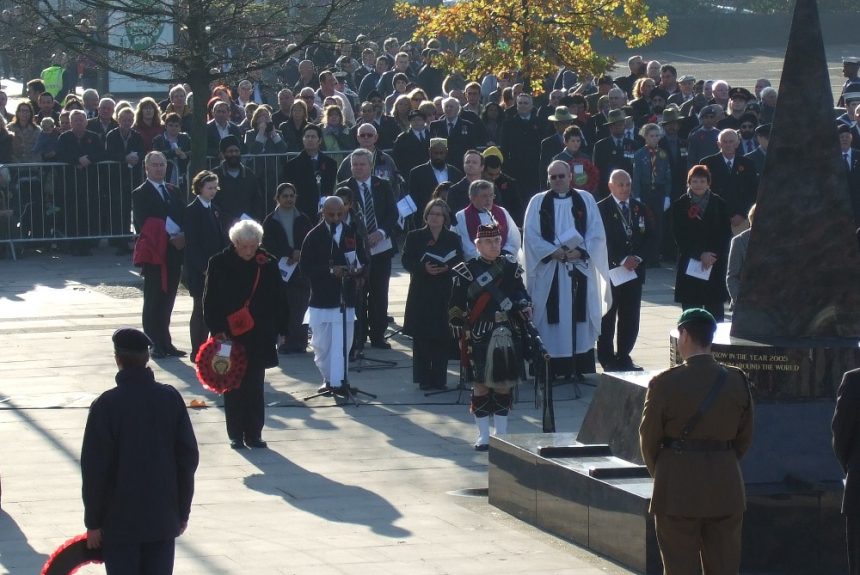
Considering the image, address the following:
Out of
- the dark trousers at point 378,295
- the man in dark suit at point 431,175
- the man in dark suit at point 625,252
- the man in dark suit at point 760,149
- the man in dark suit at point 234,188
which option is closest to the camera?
the man in dark suit at point 625,252

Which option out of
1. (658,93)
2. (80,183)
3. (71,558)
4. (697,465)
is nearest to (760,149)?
(658,93)

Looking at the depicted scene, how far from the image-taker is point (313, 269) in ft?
48.1

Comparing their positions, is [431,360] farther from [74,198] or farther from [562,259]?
[74,198]

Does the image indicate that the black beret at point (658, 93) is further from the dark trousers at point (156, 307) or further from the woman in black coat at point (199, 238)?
the dark trousers at point (156, 307)

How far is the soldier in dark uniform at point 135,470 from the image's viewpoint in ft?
24.8

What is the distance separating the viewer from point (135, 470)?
7617 mm

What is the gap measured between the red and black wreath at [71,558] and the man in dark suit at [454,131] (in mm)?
15030

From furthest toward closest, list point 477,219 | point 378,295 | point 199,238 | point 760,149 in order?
1. point 760,149
2. point 378,295
3. point 199,238
4. point 477,219

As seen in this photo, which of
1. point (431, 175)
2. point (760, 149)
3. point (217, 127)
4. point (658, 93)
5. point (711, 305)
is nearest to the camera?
point (711, 305)

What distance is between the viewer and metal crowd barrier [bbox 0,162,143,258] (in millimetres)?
22281

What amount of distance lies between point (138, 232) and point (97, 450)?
909 cm

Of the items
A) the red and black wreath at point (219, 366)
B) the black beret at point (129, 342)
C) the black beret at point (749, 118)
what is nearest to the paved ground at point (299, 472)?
the red and black wreath at point (219, 366)

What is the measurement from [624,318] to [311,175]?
14.1 feet

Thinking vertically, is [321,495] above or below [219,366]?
below
